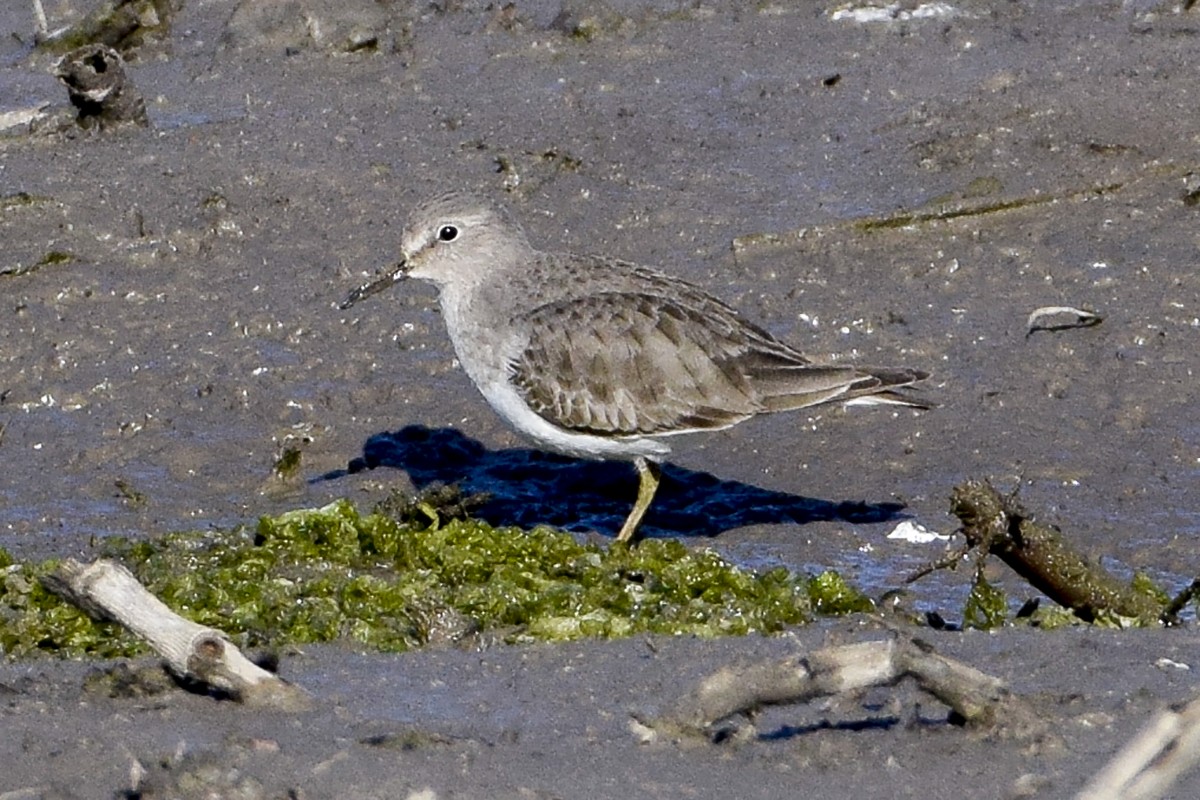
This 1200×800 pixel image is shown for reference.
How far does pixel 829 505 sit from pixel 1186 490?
1.33 meters

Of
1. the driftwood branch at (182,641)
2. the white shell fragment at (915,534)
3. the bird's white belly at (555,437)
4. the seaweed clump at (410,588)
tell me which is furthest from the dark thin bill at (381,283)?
the driftwood branch at (182,641)

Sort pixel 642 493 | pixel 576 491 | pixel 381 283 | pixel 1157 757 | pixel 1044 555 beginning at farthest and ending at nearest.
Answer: pixel 576 491, pixel 381 283, pixel 642 493, pixel 1044 555, pixel 1157 757

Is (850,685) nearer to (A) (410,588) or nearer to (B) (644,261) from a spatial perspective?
(A) (410,588)

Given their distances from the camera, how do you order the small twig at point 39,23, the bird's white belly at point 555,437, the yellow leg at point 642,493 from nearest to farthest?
the bird's white belly at point 555,437, the yellow leg at point 642,493, the small twig at point 39,23

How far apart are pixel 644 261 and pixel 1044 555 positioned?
370 cm

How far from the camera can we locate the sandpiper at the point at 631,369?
728 centimetres

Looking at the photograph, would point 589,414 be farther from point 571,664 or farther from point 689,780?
point 689,780

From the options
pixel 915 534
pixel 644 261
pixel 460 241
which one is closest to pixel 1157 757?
pixel 915 534

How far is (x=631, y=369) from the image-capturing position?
24.0 feet

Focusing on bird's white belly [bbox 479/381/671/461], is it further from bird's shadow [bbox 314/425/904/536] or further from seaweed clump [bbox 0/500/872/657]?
seaweed clump [bbox 0/500/872/657]

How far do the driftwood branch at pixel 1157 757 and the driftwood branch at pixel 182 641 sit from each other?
2209mm

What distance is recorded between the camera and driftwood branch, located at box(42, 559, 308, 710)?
13.9ft

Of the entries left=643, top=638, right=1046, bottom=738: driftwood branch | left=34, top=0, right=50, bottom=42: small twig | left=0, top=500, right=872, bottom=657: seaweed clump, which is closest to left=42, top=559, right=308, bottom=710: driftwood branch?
left=643, top=638, right=1046, bottom=738: driftwood branch

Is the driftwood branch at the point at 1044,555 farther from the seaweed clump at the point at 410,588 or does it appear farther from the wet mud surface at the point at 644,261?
the wet mud surface at the point at 644,261
